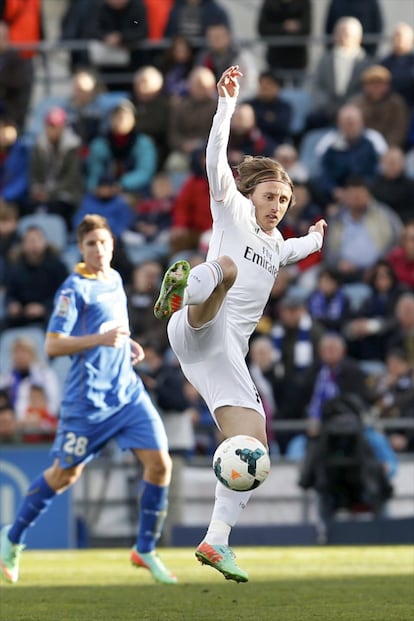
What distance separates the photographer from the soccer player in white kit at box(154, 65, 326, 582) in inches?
345

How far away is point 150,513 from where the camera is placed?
37.1 ft

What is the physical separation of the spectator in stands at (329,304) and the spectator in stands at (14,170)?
15.7ft

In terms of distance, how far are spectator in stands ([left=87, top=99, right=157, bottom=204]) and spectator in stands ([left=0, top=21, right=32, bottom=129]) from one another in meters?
1.91

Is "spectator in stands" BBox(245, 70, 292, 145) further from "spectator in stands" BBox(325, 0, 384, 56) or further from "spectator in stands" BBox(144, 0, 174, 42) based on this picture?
"spectator in stands" BBox(144, 0, 174, 42)

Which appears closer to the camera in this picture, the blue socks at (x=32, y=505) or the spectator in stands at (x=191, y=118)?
the blue socks at (x=32, y=505)

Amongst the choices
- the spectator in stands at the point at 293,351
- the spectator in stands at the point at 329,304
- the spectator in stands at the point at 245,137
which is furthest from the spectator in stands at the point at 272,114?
the spectator in stands at the point at 293,351

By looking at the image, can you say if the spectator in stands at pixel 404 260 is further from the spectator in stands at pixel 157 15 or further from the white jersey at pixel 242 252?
the white jersey at pixel 242 252

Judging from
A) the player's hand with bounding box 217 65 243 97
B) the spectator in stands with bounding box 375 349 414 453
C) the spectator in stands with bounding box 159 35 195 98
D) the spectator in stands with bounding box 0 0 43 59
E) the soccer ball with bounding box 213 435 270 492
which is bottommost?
the spectator in stands with bounding box 375 349 414 453

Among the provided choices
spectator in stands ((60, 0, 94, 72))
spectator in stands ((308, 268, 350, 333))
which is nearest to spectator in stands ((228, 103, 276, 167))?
spectator in stands ((308, 268, 350, 333))

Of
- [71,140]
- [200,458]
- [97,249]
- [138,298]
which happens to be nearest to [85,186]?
[71,140]

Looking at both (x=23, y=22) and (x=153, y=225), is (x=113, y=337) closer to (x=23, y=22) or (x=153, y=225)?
(x=153, y=225)

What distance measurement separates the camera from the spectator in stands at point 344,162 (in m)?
19.1

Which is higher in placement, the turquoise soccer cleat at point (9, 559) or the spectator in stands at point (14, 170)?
the spectator in stands at point (14, 170)

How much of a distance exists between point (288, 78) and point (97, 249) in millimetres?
11220
